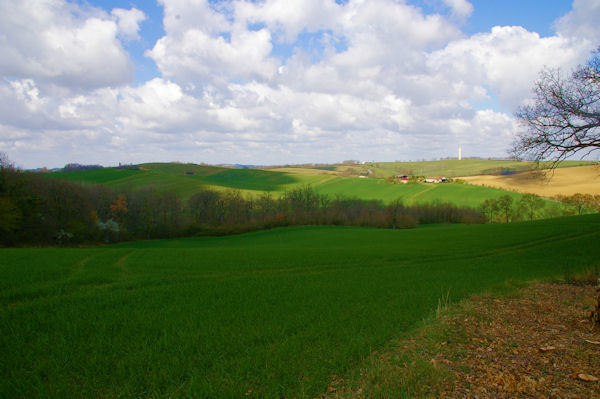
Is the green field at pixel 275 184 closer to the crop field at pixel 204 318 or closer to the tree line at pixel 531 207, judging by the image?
the tree line at pixel 531 207

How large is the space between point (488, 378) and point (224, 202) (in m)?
71.6

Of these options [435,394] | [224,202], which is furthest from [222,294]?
[224,202]

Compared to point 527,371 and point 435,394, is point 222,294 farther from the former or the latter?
point 527,371

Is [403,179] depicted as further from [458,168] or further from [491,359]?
[491,359]

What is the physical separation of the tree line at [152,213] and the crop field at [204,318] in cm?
2331

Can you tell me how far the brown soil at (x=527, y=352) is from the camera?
15.6 ft

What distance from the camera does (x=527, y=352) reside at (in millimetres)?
5914

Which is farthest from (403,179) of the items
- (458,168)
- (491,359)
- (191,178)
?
(491,359)

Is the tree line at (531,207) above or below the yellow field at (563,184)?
below

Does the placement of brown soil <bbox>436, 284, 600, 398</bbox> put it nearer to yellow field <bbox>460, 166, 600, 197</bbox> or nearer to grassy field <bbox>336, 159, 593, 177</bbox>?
yellow field <bbox>460, 166, 600, 197</bbox>

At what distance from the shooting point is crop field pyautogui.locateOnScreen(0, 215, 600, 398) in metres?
5.96

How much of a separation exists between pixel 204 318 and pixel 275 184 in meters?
106

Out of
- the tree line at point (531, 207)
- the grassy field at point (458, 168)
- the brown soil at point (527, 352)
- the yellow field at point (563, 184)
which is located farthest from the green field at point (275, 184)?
the brown soil at point (527, 352)

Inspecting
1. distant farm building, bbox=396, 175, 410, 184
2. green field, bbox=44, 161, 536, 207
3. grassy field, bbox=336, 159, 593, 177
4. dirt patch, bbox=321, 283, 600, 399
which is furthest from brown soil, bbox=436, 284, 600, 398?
grassy field, bbox=336, 159, 593, 177
